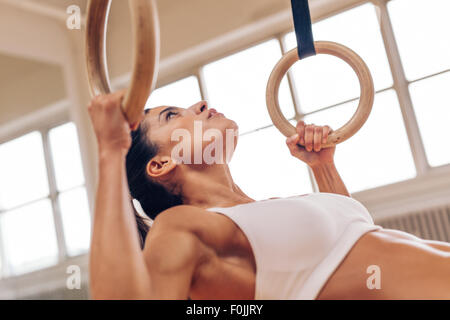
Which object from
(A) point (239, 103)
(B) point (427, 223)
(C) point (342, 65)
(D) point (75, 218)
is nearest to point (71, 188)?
(D) point (75, 218)

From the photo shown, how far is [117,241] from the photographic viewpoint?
0.49 meters

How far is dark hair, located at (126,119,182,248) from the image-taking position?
917 millimetres

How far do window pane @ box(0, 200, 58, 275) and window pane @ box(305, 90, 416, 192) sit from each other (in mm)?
1976

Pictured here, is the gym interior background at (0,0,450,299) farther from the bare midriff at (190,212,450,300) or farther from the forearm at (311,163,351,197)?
the bare midriff at (190,212,450,300)

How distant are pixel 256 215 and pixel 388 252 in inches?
7.7

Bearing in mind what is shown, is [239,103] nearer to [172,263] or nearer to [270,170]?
[270,170]

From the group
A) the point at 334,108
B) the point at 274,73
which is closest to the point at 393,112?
the point at 334,108

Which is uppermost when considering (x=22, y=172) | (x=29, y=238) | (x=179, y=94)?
(x=179, y=94)

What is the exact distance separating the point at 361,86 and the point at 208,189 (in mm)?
338

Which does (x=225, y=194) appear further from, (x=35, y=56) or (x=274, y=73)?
(x=35, y=56)

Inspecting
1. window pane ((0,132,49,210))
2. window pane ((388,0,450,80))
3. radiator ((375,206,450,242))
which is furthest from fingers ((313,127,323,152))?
window pane ((0,132,49,210))

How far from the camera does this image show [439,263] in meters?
0.72

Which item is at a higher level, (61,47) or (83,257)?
(61,47)
